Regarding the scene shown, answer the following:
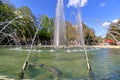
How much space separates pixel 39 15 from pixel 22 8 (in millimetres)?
7770

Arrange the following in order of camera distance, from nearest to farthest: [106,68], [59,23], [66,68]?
1. [66,68]
2. [106,68]
3. [59,23]

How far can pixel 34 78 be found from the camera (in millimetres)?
9305

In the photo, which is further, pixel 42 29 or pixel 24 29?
pixel 42 29

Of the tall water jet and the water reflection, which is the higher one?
the tall water jet

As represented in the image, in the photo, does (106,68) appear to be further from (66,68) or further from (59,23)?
(59,23)

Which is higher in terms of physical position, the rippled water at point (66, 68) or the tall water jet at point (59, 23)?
the tall water jet at point (59, 23)

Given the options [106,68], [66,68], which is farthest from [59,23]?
[66,68]

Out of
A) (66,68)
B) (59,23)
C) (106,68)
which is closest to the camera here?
(66,68)

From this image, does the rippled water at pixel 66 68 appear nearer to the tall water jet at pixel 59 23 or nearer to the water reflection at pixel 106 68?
the water reflection at pixel 106 68

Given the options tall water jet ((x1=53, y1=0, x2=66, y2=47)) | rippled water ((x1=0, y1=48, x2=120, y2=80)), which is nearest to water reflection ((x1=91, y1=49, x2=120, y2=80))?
rippled water ((x1=0, y1=48, x2=120, y2=80))

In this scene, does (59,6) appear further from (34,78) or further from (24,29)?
(34,78)

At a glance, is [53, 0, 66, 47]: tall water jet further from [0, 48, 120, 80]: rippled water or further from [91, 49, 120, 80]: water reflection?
[91, 49, 120, 80]: water reflection

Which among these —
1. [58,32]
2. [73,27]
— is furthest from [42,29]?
[58,32]

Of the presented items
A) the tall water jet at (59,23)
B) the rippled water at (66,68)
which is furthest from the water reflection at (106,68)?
the tall water jet at (59,23)
